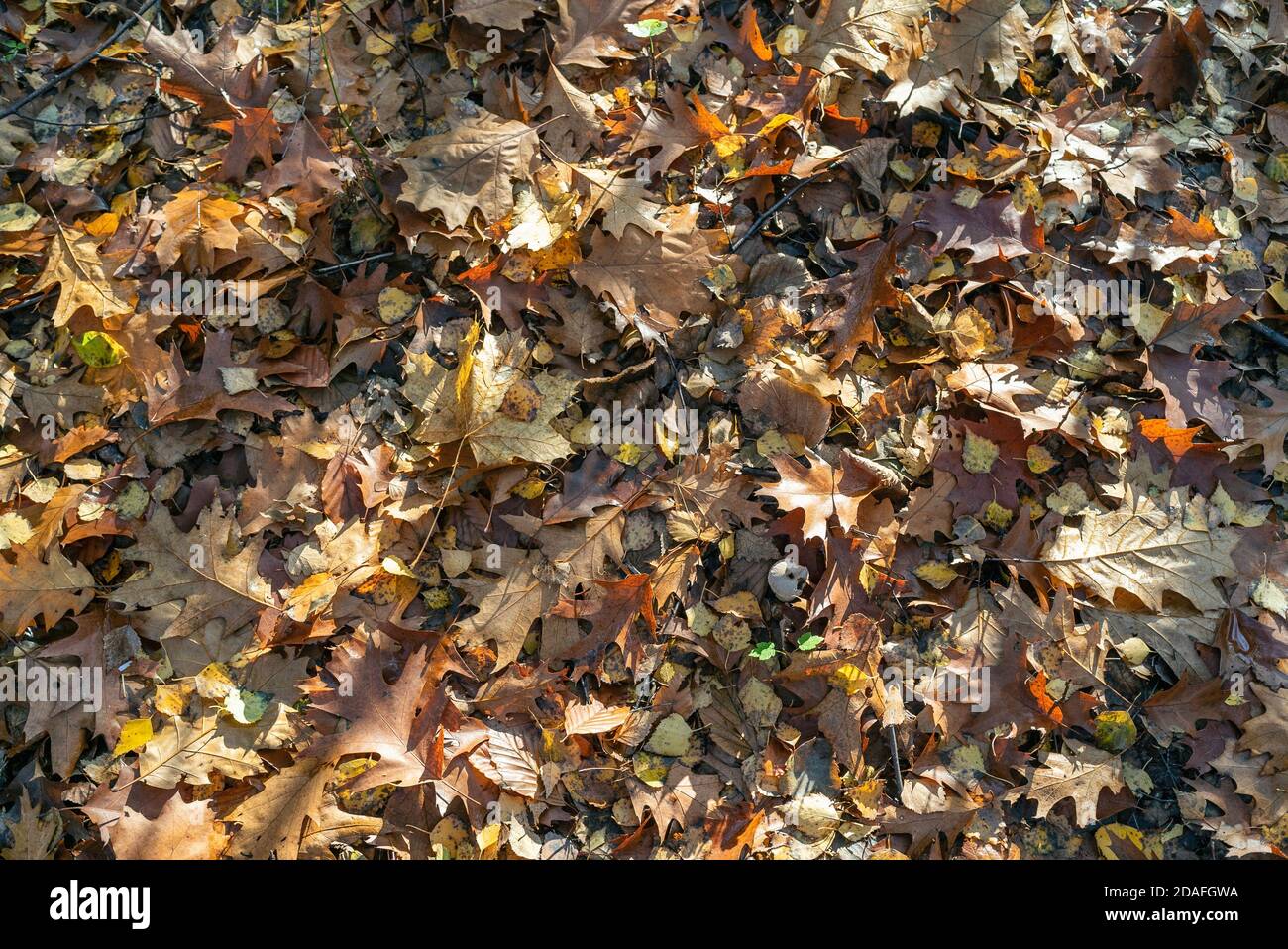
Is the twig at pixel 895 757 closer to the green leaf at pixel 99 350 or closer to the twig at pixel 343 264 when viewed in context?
the twig at pixel 343 264

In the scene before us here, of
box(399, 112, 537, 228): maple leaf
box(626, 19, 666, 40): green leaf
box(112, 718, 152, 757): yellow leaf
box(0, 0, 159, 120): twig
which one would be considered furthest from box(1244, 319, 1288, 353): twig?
box(0, 0, 159, 120): twig

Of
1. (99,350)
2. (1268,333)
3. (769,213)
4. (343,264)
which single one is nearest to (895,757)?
(769,213)

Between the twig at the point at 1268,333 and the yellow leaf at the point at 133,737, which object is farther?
the twig at the point at 1268,333

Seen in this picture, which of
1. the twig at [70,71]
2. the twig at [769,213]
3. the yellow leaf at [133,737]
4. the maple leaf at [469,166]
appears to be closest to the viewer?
the yellow leaf at [133,737]

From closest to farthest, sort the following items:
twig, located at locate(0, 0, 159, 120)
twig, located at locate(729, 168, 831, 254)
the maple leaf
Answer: the maple leaf
twig, located at locate(729, 168, 831, 254)
twig, located at locate(0, 0, 159, 120)

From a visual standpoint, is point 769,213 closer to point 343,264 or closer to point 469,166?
point 469,166

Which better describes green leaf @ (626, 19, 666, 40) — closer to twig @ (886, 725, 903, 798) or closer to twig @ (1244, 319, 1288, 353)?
twig @ (1244, 319, 1288, 353)

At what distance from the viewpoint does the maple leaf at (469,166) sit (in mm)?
2521

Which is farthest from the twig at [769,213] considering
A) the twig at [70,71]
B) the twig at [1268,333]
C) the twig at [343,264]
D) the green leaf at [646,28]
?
the twig at [70,71]

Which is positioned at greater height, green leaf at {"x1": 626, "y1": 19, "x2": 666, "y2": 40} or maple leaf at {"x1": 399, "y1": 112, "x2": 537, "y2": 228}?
green leaf at {"x1": 626, "y1": 19, "x2": 666, "y2": 40}

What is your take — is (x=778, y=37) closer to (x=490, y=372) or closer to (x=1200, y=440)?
(x=490, y=372)

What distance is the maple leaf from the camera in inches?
99.3

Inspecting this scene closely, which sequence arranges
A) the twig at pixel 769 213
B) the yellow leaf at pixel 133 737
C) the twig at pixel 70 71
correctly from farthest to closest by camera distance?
1. the twig at pixel 70 71
2. the twig at pixel 769 213
3. the yellow leaf at pixel 133 737

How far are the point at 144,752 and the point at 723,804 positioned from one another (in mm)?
1657
